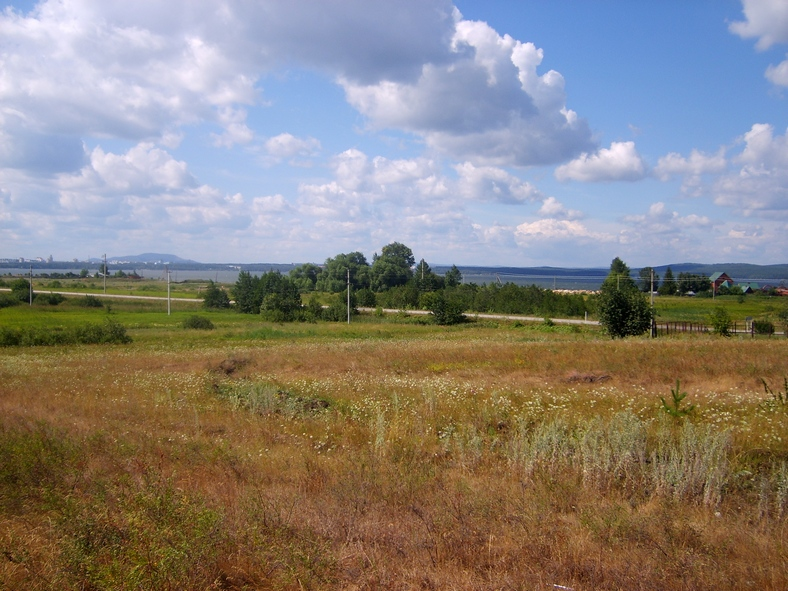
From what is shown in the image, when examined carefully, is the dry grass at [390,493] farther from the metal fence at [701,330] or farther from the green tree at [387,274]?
the green tree at [387,274]

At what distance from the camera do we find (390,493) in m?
5.48

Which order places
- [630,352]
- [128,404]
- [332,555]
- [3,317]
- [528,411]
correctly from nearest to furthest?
[332,555] < [528,411] < [128,404] < [630,352] < [3,317]

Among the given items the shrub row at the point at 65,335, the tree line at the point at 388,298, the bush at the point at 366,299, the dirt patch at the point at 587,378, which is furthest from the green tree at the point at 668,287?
the shrub row at the point at 65,335

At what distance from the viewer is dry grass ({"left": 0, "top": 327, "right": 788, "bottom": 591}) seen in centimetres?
390

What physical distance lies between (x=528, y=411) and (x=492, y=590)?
5.74m

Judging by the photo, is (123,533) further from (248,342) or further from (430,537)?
(248,342)

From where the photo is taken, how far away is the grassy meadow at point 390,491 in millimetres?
3906

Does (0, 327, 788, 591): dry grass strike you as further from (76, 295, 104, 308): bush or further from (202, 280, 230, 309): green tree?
(202, 280, 230, 309): green tree

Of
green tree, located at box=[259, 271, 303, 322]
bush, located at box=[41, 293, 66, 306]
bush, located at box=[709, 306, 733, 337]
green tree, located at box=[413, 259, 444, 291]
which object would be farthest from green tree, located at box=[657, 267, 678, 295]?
bush, located at box=[41, 293, 66, 306]

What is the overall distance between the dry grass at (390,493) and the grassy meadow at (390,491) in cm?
2

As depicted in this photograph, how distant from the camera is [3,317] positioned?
40.9 meters

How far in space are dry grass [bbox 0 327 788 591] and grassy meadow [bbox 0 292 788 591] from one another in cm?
2

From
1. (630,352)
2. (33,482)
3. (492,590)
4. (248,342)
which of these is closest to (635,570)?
(492,590)

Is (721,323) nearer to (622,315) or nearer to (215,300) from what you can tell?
(622,315)
